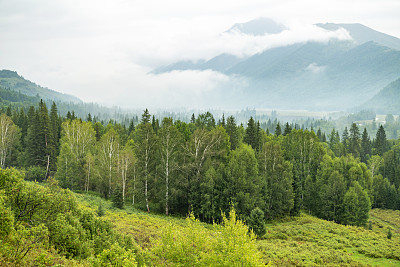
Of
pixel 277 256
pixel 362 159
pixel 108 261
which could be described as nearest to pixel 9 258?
pixel 108 261

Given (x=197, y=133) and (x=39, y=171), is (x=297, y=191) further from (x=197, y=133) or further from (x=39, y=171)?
(x=39, y=171)

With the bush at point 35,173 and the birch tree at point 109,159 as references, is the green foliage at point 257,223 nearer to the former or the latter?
A: the birch tree at point 109,159

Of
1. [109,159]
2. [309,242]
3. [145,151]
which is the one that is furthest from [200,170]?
[309,242]

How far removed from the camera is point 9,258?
12.0 metres

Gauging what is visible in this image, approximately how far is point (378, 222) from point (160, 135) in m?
51.8

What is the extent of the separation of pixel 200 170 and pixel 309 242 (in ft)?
65.0

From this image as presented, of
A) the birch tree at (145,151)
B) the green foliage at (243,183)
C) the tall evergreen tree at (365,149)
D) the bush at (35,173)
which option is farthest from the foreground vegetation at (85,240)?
the tall evergreen tree at (365,149)

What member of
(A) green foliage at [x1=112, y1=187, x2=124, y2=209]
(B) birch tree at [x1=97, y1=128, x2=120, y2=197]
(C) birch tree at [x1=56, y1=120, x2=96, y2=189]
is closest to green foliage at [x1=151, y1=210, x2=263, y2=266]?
(A) green foliage at [x1=112, y1=187, x2=124, y2=209]

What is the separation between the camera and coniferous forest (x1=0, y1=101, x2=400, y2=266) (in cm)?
1609

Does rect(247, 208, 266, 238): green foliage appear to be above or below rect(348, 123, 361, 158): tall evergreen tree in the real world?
below

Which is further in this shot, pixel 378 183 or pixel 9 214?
pixel 378 183

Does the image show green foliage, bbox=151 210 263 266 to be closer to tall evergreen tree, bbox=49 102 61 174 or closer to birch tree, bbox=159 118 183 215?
birch tree, bbox=159 118 183 215

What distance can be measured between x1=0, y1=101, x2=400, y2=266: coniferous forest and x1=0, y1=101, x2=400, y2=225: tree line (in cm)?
20

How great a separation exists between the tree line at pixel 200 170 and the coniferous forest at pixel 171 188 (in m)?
0.20
